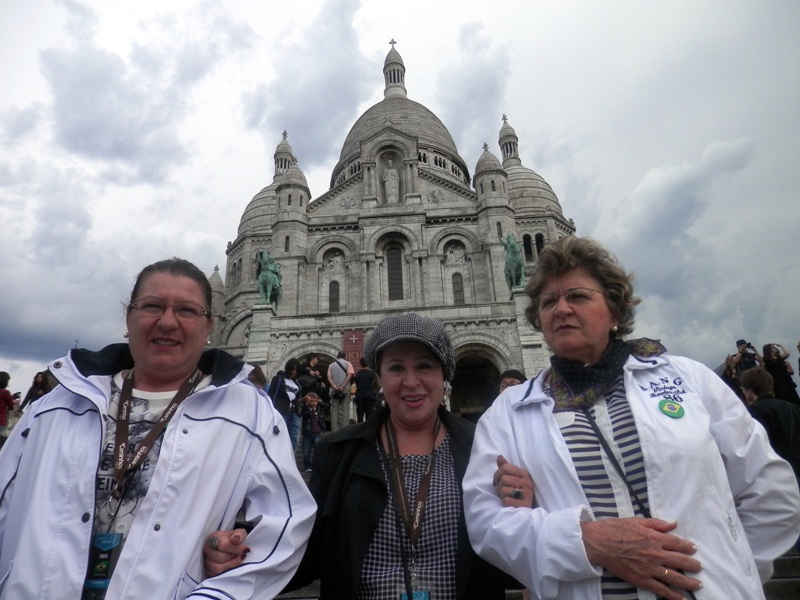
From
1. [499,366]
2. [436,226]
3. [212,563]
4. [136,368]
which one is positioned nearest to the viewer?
[212,563]

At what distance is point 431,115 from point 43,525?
40.0 metres

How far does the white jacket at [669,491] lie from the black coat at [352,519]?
1.09ft

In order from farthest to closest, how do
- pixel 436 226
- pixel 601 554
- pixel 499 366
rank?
pixel 436 226 < pixel 499 366 < pixel 601 554

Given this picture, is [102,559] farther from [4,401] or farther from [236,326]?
[236,326]

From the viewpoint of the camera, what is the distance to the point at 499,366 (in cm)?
1889

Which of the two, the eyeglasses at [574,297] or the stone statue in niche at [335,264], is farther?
the stone statue in niche at [335,264]

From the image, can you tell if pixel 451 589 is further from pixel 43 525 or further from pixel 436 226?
pixel 436 226

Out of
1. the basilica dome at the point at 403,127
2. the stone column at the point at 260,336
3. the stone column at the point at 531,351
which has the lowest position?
the stone column at the point at 531,351

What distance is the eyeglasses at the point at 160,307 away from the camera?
2.44 metres

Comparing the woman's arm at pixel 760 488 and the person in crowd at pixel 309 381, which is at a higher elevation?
the person in crowd at pixel 309 381

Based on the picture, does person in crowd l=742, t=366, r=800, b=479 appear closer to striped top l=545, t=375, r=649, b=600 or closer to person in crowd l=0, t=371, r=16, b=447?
striped top l=545, t=375, r=649, b=600

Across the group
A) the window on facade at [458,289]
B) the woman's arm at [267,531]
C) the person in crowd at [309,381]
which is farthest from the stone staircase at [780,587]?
the window on facade at [458,289]

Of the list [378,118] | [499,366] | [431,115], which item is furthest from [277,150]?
[499,366]

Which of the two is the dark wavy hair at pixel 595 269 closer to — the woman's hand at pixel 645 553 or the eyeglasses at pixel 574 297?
the eyeglasses at pixel 574 297
